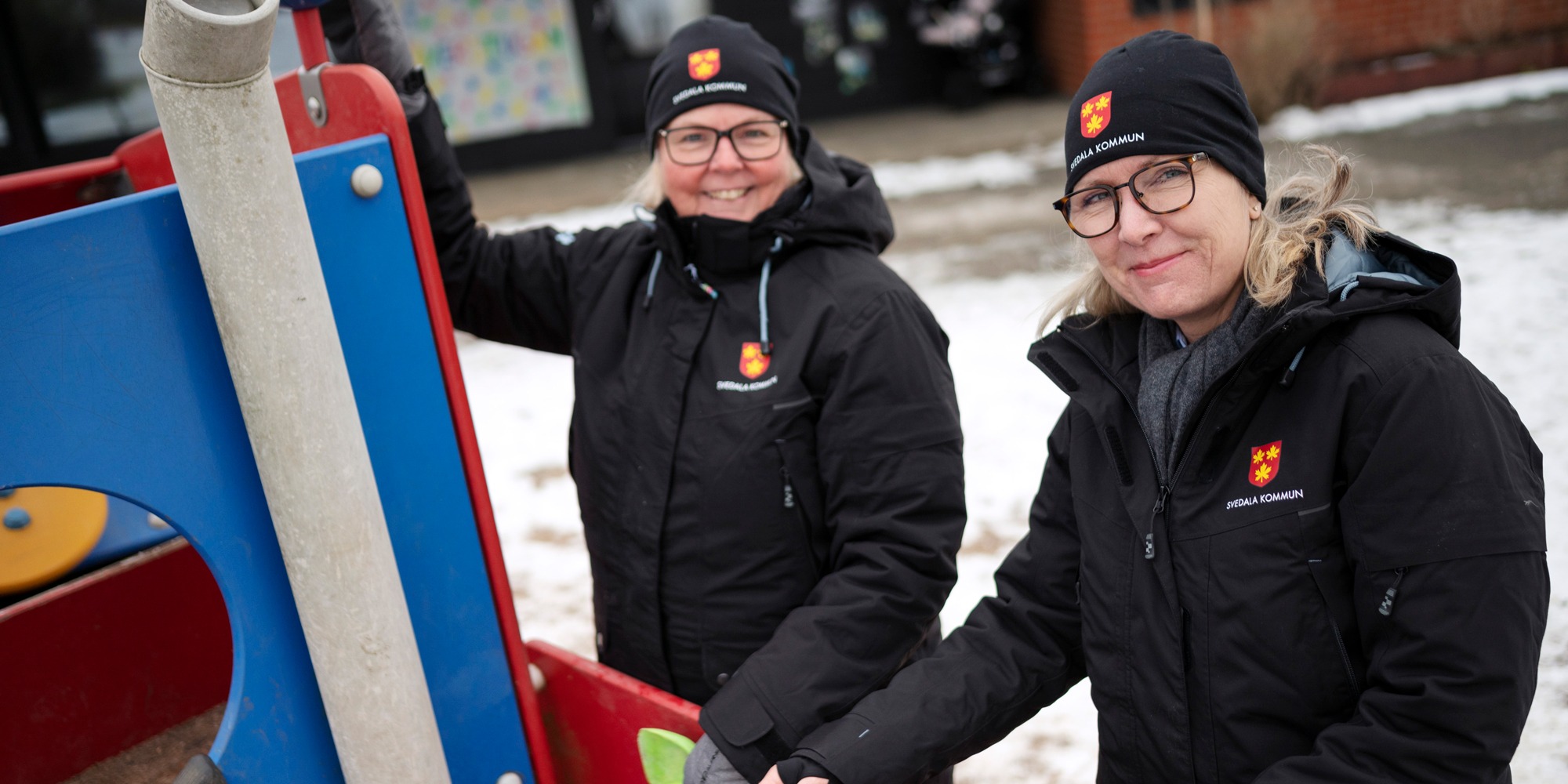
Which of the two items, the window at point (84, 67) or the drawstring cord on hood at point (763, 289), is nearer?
the drawstring cord on hood at point (763, 289)

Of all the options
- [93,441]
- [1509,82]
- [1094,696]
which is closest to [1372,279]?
[1094,696]

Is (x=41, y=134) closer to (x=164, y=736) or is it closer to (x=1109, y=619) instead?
(x=164, y=736)

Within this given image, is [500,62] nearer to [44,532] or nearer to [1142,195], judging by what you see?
[44,532]

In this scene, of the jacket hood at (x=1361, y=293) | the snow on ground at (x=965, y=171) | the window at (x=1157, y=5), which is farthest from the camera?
the window at (x=1157, y=5)

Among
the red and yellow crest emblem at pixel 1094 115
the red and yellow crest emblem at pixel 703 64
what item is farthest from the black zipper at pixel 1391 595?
the red and yellow crest emblem at pixel 703 64

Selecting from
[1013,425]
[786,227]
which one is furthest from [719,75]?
[1013,425]

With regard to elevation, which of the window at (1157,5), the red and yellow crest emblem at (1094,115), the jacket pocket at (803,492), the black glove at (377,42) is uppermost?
the black glove at (377,42)

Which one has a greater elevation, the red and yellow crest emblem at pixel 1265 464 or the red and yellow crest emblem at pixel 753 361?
the red and yellow crest emblem at pixel 1265 464

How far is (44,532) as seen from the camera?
2.34m

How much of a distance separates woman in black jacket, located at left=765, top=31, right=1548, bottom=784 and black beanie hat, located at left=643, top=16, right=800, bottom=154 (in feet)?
1.96

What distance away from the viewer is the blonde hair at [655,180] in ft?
6.40

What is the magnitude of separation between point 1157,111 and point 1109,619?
0.62 meters

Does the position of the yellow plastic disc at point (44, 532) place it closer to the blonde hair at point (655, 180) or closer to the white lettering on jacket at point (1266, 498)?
the blonde hair at point (655, 180)

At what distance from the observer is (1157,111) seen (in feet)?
4.47
